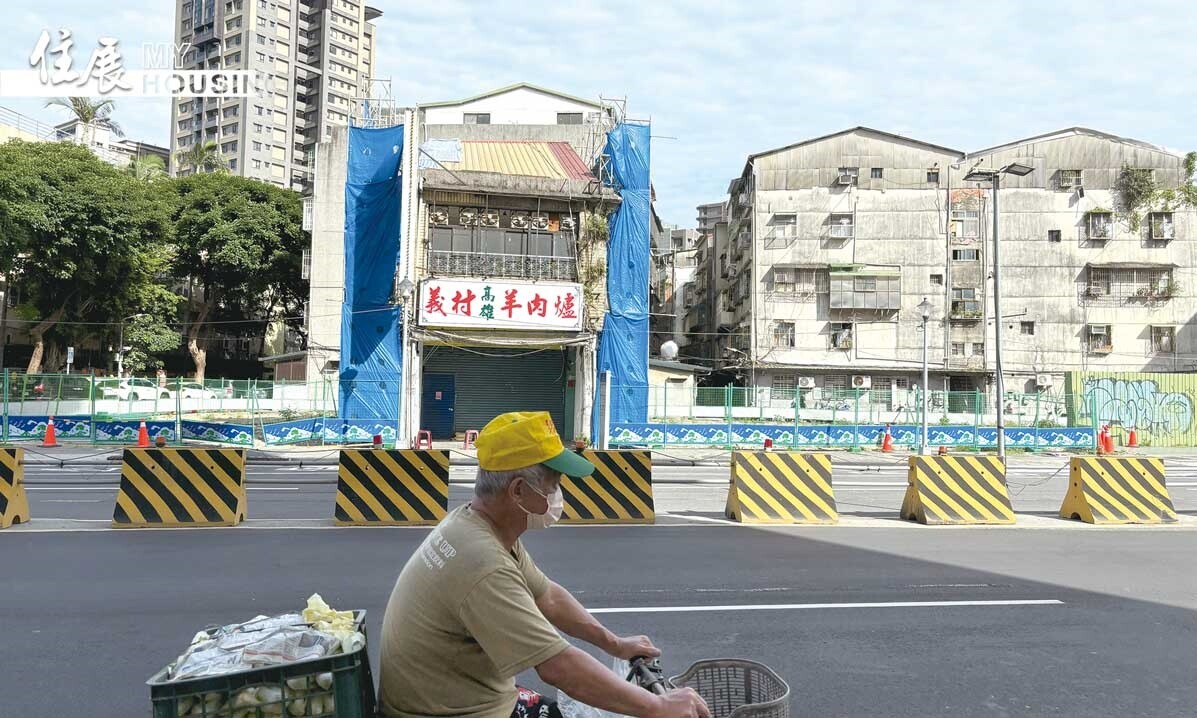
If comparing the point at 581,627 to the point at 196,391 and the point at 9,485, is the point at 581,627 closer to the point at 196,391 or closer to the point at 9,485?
the point at 9,485

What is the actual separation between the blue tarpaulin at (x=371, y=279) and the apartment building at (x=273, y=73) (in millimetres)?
56952

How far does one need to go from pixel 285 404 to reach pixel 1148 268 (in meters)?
43.4

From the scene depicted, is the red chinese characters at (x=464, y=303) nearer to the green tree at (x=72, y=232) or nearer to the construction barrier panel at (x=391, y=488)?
the construction barrier panel at (x=391, y=488)

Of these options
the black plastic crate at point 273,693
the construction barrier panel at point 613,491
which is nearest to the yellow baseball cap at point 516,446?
the black plastic crate at point 273,693

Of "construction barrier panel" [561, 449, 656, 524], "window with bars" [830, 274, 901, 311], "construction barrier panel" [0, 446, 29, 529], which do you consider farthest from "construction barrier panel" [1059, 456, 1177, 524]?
"window with bars" [830, 274, 901, 311]

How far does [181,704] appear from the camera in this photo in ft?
7.93

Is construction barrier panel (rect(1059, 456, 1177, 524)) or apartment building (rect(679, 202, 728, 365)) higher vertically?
apartment building (rect(679, 202, 728, 365))

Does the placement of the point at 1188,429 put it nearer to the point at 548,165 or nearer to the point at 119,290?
the point at 548,165

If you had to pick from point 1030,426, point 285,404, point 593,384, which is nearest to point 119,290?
point 285,404

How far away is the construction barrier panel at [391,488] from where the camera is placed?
34.7 feet

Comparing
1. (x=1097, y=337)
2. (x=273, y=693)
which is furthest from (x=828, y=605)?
(x=1097, y=337)

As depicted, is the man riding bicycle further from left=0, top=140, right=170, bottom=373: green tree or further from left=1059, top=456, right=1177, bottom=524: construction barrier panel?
left=0, top=140, right=170, bottom=373: green tree

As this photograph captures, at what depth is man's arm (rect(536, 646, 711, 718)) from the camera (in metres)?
2.44

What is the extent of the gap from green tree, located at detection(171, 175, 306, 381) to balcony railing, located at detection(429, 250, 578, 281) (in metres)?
22.8
